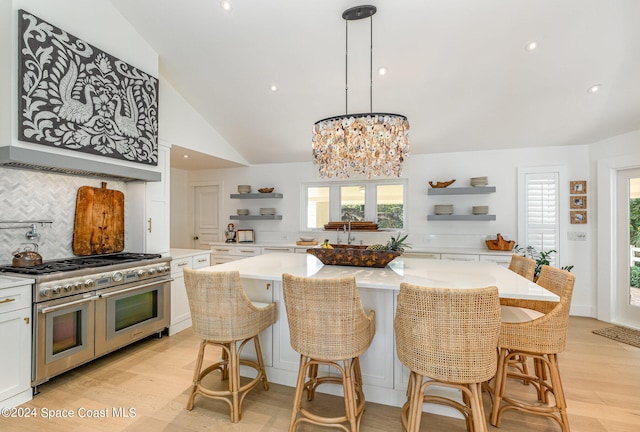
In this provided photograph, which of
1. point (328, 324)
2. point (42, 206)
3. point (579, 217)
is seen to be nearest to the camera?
point (328, 324)

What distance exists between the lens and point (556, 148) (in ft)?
14.5

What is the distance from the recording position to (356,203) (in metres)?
5.40

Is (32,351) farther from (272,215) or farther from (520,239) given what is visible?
(520,239)

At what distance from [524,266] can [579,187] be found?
267 cm

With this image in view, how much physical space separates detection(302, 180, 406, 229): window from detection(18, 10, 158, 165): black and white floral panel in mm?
2794

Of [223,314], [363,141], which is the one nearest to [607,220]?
[363,141]

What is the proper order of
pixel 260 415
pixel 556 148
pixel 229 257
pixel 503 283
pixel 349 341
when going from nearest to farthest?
pixel 349 341 → pixel 503 283 → pixel 260 415 → pixel 556 148 → pixel 229 257

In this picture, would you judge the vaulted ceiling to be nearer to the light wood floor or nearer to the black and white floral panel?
the black and white floral panel

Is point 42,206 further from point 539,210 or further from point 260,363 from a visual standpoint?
point 539,210

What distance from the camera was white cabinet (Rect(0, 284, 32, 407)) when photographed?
7.01 feet

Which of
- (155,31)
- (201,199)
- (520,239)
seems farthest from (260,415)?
(201,199)

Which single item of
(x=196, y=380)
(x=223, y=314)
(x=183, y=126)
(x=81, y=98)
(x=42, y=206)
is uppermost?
(x=183, y=126)

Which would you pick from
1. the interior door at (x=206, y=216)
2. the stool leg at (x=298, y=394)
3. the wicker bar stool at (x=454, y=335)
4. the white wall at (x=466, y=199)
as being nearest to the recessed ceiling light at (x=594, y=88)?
the white wall at (x=466, y=199)

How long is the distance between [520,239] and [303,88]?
12.0 ft
